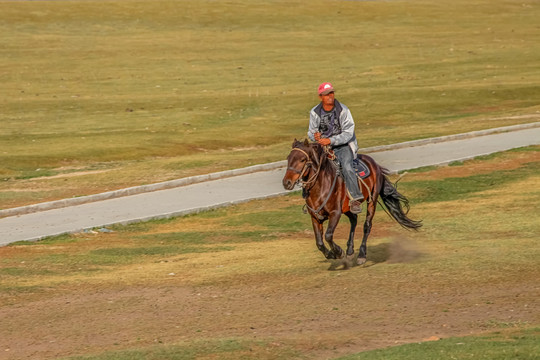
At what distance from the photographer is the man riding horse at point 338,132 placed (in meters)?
16.4

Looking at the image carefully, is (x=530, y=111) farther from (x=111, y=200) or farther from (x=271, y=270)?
(x=271, y=270)

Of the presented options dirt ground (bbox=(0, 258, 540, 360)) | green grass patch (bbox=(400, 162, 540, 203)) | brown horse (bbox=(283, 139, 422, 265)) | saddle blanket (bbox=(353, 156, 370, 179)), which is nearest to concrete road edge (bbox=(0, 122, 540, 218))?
green grass patch (bbox=(400, 162, 540, 203))

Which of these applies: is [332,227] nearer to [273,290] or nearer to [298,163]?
[298,163]

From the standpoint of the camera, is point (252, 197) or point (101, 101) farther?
point (101, 101)

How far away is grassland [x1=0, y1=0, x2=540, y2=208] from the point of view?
115 feet

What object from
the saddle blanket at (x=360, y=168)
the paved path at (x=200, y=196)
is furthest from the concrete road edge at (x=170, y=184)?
the saddle blanket at (x=360, y=168)

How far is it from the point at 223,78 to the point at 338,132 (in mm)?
42734

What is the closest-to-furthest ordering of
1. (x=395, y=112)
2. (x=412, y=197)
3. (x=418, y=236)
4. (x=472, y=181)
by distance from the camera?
(x=418, y=236)
(x=412, y=197)
(x=472, y=181)
(x=395, y=112)

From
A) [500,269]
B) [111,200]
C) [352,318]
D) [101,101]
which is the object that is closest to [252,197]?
[111,200]

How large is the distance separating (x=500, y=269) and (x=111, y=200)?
11.8 metres

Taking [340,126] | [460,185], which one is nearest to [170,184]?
[460,185]

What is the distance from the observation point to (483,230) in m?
19.8

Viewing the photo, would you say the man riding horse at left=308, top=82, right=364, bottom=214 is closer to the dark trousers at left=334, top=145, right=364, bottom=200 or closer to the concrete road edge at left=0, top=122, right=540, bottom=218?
the dark trousers at left=334, top=145, right=364, bottom=200

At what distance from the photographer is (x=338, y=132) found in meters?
16.5
